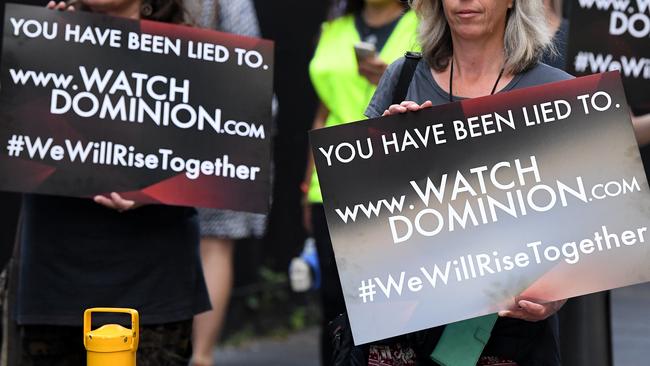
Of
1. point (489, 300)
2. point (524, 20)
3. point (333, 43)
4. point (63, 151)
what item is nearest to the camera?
point (489, 300)

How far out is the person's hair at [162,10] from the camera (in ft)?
15.4

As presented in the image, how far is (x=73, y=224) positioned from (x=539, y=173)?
164 cm

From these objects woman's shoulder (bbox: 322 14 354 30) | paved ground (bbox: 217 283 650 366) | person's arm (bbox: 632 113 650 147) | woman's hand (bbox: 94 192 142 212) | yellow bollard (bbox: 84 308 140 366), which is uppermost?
woman's shoulder (bbox: 322 14 354 30)

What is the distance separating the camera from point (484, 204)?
3.66 meters

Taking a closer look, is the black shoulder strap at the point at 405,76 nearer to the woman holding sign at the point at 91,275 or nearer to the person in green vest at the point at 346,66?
the woman holding sign at the point at 91,275

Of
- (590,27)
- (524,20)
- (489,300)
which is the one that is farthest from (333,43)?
(489,300)

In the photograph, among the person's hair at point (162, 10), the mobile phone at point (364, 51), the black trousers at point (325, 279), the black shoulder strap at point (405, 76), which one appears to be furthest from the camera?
the black trousers at point (325, 279)

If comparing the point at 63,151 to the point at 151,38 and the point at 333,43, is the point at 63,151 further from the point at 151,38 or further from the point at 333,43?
the point at 333,43

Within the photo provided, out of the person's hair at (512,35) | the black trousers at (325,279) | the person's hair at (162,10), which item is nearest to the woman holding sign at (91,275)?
the person's hair at (162,10)

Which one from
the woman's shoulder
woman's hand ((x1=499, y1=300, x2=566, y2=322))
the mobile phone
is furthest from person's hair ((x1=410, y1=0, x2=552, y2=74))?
the woman's shoulder

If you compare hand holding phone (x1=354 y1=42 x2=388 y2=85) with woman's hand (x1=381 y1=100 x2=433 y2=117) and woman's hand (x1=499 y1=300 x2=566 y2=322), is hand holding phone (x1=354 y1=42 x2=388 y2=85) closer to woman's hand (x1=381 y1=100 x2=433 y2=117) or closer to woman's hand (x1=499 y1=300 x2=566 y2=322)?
woman's hand (x1=381 y1=100 x2=433 y2=117)

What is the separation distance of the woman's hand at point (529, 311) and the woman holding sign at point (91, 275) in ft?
4.57

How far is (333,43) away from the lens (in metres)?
6.09

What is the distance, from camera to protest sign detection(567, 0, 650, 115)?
4859 mm
